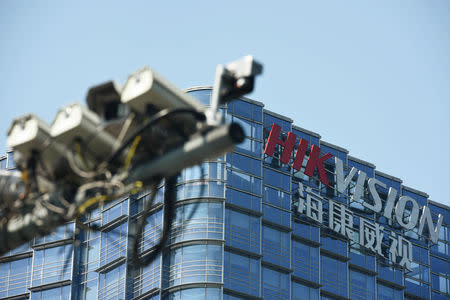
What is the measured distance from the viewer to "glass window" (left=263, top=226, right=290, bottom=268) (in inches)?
3123

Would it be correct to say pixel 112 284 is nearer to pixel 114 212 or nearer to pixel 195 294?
pixel 114 212

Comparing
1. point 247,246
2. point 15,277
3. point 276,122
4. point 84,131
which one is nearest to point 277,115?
point 276,122

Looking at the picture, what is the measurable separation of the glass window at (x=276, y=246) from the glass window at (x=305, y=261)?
93 centimetres

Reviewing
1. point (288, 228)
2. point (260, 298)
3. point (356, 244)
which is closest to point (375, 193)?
point (356, 244)

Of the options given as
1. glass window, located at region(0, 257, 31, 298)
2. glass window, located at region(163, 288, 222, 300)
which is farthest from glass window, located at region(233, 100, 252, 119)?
glass window, located at region(0, 257, 31, 298)

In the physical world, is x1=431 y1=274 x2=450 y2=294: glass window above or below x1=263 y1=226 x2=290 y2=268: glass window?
above

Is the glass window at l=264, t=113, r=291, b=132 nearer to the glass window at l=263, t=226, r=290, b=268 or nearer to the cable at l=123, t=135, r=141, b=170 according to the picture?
the glass window at l=263, t=226, r=290, b=268

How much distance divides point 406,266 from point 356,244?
5785 millimetres

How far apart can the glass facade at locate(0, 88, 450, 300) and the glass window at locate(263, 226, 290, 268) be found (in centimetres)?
7

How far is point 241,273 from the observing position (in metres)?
76.5

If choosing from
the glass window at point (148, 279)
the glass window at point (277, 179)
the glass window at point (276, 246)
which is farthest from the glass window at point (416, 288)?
the glass window at point (148, 279)

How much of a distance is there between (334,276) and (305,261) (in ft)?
10.6

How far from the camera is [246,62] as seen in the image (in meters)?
17.4

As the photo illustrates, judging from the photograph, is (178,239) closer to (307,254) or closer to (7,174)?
(307,254)
